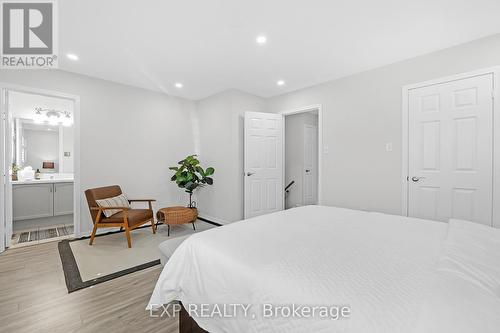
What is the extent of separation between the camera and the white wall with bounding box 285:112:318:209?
537cm

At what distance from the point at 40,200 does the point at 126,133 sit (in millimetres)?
1982

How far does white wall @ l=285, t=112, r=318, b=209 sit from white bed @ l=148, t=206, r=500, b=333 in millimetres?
3703

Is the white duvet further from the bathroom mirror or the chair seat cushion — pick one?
the bathroom mirror

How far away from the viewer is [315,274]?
900 millimetres

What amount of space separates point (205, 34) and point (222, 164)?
233 centimetres

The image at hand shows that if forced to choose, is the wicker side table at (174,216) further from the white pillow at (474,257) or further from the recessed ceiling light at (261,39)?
the white pillow at (474,257)

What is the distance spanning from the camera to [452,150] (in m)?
2.57

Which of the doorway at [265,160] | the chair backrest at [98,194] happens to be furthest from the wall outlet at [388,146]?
the chair backrest at [98,194]

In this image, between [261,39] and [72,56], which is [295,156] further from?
[72,56]

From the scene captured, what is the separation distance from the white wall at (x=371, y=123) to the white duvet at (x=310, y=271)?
1514mm

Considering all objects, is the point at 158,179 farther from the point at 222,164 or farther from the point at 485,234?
the point at 485,234

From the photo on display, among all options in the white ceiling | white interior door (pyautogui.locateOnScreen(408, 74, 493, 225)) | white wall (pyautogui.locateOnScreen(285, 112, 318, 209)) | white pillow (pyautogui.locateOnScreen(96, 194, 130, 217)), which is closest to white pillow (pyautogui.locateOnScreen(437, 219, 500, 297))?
white interior door (pyautogui.locateOnScreen(408, 74, 493, 225))

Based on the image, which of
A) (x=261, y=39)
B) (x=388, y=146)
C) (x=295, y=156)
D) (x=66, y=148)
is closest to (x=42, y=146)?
(x=66, y=148)

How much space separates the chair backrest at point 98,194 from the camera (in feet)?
9.92
